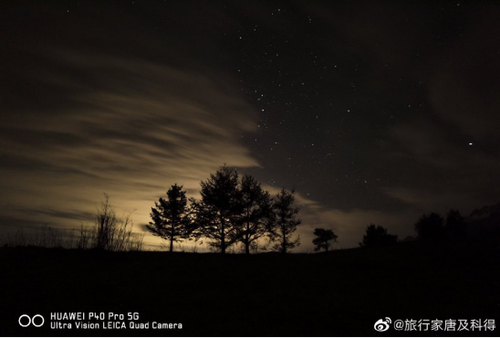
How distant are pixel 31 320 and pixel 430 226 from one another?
196ft

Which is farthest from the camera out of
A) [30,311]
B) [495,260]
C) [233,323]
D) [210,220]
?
[210,220]

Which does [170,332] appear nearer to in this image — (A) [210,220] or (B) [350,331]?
(B) [350,331]

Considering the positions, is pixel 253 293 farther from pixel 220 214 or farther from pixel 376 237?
pixel 376 237

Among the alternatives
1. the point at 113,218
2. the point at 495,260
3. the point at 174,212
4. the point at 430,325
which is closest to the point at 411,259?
the point at 495,260

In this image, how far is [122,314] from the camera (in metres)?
6.00

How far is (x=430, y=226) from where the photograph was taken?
5141cm

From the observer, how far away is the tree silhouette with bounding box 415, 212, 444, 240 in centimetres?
5041

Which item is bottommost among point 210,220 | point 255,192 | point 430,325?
point 430,325

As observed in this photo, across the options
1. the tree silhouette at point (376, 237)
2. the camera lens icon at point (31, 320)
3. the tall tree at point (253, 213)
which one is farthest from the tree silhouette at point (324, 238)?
the camera lens icon at point (31, 320)

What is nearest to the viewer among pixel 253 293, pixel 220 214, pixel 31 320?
pixel 31 320

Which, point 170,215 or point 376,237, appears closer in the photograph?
point 170,215

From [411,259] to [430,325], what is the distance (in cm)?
694

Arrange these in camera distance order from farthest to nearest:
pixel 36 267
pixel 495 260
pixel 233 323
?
pixel 495 260 < pixel 36 267 < pixel 233 323

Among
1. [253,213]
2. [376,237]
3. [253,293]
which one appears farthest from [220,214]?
[376,237]
